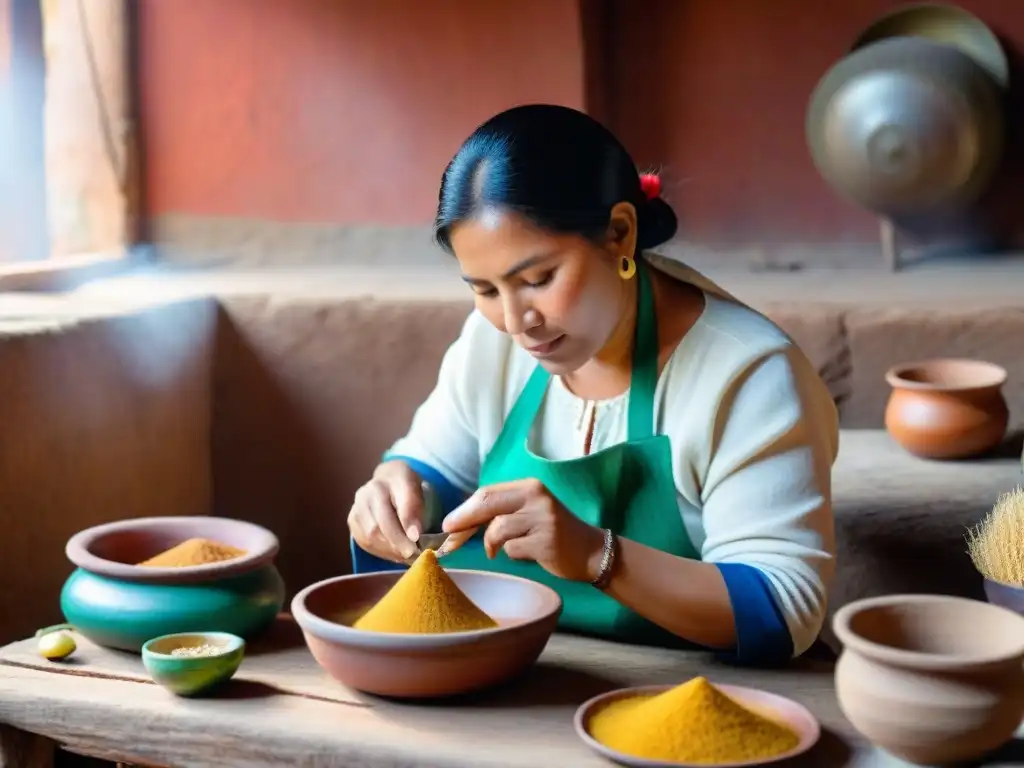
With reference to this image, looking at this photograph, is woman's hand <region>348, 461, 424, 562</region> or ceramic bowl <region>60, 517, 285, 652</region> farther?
woman's hand <region>348, 461, 424, 562</region>

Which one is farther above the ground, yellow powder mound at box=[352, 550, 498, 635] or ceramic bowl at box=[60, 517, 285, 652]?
yellow powder mound at box=[352, 550, 498, 635]

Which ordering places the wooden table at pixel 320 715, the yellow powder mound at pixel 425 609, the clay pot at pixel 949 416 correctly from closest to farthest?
the wooden table at pixel 320 715
the yellow powder mound at pixel 425 609
the clay pot at pixel 949 416

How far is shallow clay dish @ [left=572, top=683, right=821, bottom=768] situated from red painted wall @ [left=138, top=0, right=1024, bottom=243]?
8.86 ft

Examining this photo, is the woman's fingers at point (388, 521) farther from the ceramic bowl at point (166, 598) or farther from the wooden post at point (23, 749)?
the wooden post at point (23, 749)

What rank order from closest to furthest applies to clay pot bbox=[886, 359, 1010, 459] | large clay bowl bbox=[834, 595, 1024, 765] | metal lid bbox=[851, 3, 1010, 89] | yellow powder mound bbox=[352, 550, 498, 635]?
1. large clay bowl bbox=[834, 595, 1024, 765]
2. yellow powder mound bbox=[352, 550, 498, 635]
3. clay pot bbox=[886, 359, 1010, 459]
4. metal lid bbox=[851, 3, 1010, 89]

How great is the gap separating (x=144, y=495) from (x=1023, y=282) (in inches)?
87.8

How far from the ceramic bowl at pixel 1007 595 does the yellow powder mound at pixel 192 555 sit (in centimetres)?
92

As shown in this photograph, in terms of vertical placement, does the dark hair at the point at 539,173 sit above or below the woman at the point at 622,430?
above

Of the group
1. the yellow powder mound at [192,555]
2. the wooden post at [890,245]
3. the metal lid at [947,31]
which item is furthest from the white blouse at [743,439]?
the metal lid at [947,31]

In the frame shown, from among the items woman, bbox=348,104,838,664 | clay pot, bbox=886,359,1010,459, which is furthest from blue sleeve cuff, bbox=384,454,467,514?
clay pot, bbox=886,359,1010,459

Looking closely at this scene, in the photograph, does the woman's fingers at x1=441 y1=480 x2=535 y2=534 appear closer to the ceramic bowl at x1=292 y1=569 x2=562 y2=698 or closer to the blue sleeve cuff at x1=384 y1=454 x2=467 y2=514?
the ceramic bowl at x1=292 y1=569 x2=562 y2=698

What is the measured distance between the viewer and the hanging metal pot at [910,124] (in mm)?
3854

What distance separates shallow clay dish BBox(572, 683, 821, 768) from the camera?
121cm

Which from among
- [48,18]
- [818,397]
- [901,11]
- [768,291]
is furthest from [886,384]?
[48,18]
